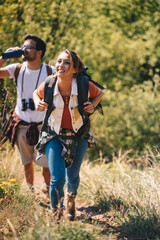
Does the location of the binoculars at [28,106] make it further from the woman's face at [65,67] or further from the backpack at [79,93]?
the woman's face at [65,67]

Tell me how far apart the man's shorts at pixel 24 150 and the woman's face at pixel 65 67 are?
1.04m

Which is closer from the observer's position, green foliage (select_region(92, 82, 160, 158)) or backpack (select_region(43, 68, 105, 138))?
backpack (select_region(43, 68, 105, 138))

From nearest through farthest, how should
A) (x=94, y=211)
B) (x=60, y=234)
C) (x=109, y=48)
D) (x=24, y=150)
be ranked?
(x=60, y=234)
(x=94, y=211)
(x=24, y=150)
(x=109, y=48)

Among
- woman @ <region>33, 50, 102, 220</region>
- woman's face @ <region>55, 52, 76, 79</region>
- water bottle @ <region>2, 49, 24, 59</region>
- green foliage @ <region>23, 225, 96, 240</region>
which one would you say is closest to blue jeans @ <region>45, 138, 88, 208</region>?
woman @ <region>33, 50, 102, 220</region>

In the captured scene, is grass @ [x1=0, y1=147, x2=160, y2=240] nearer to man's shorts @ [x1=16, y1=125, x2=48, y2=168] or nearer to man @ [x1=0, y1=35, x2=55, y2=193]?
man's shorts @ [x1=16, y1=125, x2=48, y2=168]

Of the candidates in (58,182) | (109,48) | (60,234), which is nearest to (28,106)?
(58,182)

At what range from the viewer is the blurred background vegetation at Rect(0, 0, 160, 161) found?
6.38 metres

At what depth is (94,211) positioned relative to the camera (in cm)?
418

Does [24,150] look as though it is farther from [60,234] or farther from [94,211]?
[60,234]

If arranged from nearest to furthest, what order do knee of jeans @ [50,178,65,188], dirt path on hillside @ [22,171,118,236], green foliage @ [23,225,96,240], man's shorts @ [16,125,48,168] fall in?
green foliage @ [23,225,96,240]
knee of jeans @ [50,178,65,188]
dirt path on hillside @ [22,171,118,236]
man's shorts @ [16,125,48,168]

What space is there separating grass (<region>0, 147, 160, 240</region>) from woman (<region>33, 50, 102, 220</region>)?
392 mm

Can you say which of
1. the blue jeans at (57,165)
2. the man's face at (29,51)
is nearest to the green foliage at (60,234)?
the blue jeans at (57,165)

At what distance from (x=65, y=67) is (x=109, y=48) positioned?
7492 mm

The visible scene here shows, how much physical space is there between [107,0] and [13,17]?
12.7 feet
